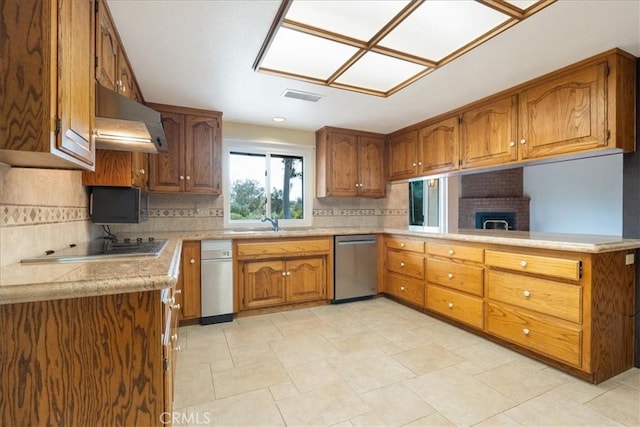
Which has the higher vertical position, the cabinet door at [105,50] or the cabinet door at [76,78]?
the cabinet door at [105,50]

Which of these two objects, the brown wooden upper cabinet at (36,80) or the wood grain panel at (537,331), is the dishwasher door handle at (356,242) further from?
the brown wooden upper cabinet at (36,80)

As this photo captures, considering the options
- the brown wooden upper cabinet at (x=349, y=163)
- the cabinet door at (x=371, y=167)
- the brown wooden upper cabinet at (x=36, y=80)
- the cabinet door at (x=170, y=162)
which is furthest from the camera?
the cabinet door at (x=371, y=167)

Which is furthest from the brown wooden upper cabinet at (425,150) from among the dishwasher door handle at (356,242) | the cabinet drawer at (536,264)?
the cabinet drawer at (536,264)

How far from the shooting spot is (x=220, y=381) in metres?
1.94

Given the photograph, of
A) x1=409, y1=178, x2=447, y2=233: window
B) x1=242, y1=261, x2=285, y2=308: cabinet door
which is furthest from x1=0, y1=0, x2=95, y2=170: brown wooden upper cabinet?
x1=409, y1=178, x2=447, y2=233: window

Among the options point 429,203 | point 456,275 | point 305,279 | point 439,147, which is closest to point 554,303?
point 456,275

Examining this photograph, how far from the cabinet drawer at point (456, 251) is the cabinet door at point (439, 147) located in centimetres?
87

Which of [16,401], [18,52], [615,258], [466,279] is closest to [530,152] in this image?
[615,258]

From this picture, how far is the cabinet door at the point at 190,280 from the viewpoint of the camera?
286 cm

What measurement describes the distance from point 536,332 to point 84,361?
8.71ft

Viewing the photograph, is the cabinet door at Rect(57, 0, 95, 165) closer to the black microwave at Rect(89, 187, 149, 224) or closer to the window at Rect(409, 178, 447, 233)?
the black microwave at Rect(89, 187, 149, 224)

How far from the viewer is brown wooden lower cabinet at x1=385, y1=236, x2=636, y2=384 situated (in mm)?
1943

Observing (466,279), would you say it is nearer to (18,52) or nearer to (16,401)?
(16,401)

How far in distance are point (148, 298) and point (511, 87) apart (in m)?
3.08
